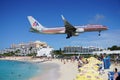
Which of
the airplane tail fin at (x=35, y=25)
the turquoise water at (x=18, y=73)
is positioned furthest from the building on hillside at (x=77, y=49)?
the airplane tail fin at (x=35, y=25)

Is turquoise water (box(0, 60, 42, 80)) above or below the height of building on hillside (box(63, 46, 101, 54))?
below

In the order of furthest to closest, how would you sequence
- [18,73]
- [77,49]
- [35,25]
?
[77,49]
[18,73]
[35,25]

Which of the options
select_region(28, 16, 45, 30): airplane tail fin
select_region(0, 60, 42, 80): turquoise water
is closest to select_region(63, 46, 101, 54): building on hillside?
select_region(0, 60, 42, 80): turquoise water

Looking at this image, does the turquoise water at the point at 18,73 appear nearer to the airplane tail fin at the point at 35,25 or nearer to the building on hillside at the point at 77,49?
the airplane tail fin at the point at 35,25

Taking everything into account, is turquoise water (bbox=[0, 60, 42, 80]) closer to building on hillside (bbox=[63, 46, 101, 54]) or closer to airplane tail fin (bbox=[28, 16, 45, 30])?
airplane tail fin (bbox=[28, 16, 45, 30])

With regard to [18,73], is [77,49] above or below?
above

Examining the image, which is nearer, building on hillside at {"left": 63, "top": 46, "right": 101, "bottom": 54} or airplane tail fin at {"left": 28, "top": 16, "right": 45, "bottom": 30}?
airplane tail fin at {"left": 28, "top": 16, "right": 45, "bottom": 30}

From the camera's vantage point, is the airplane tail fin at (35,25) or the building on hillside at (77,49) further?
the building on hillside at (77,49)

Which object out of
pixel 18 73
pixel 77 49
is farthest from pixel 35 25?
pixel 77 49

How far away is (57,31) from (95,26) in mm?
3857

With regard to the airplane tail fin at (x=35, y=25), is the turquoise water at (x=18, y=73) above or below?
below

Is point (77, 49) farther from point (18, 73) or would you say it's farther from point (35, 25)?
point (35, 25)

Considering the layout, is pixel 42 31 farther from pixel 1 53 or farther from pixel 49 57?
pixel 1 53

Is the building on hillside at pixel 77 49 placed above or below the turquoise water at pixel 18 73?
above
